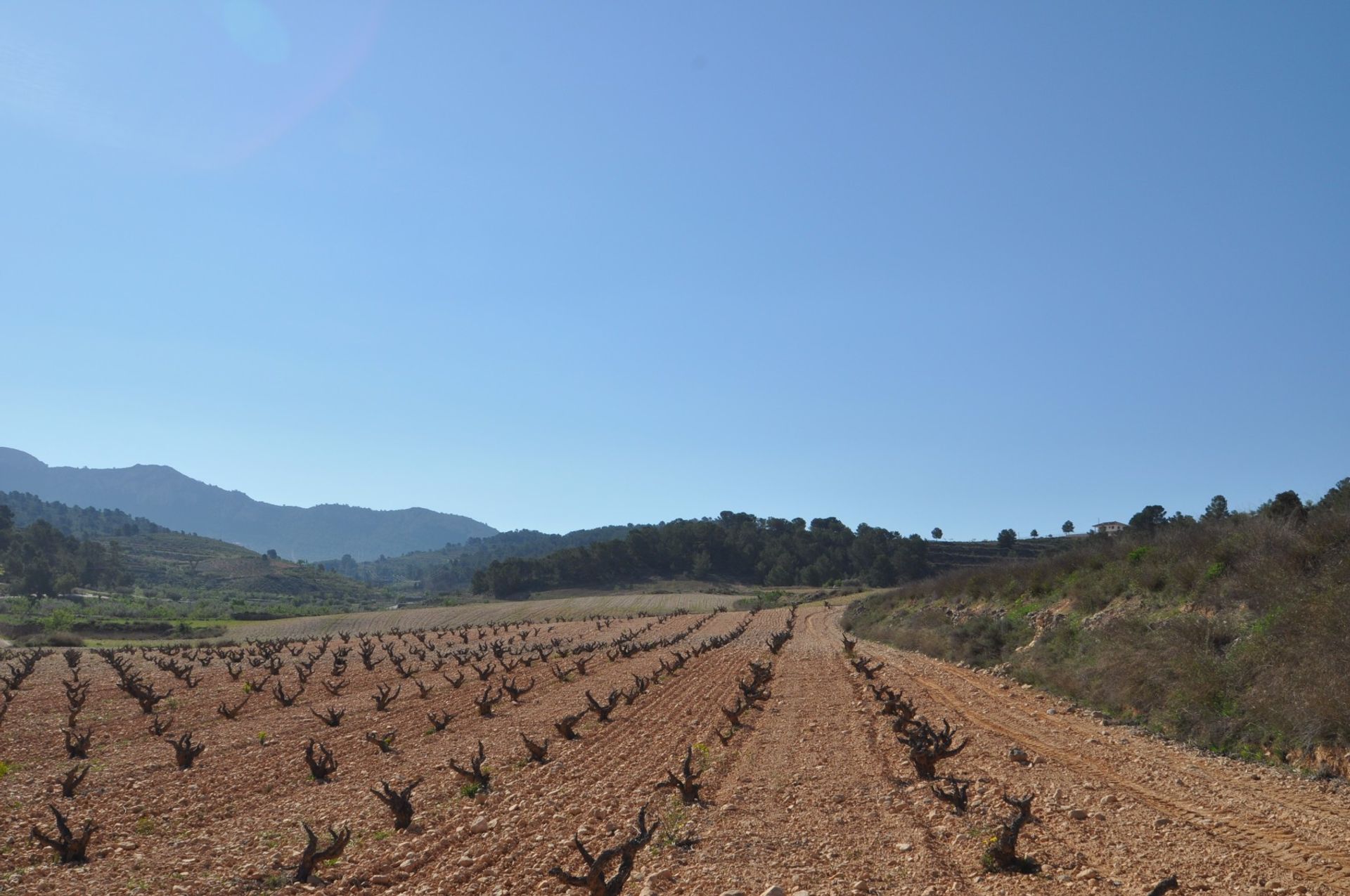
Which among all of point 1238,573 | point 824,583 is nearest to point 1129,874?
point 1238,573

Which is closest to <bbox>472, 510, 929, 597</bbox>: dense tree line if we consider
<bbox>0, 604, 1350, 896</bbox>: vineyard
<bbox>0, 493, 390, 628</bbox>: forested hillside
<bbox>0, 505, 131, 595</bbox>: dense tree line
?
<bbox>0, 493, 390, 628</bbox>: forested hillside

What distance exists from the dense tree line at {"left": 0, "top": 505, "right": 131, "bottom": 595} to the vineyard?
10613cm

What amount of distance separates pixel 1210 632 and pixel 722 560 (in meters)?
122

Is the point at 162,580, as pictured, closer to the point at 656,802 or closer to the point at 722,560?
the point at 722,560

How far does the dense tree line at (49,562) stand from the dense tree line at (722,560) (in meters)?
53.4

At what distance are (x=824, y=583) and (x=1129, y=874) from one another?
113 meters

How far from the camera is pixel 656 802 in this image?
1040 centimetres

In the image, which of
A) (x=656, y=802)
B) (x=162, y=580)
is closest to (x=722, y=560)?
(x=162, y=580)

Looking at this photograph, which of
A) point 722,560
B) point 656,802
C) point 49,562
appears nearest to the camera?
point 656,802

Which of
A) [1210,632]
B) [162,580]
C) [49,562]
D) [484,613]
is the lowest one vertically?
[484,613]

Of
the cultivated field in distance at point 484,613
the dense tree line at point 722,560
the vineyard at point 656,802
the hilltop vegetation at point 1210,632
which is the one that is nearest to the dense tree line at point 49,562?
the cultivated field in distance at point 484,613

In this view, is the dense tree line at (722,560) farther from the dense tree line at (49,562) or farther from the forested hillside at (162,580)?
the dense tree line at (49,562)

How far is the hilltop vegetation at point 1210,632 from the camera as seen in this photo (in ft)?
41.0

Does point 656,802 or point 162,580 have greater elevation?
point 162,580
